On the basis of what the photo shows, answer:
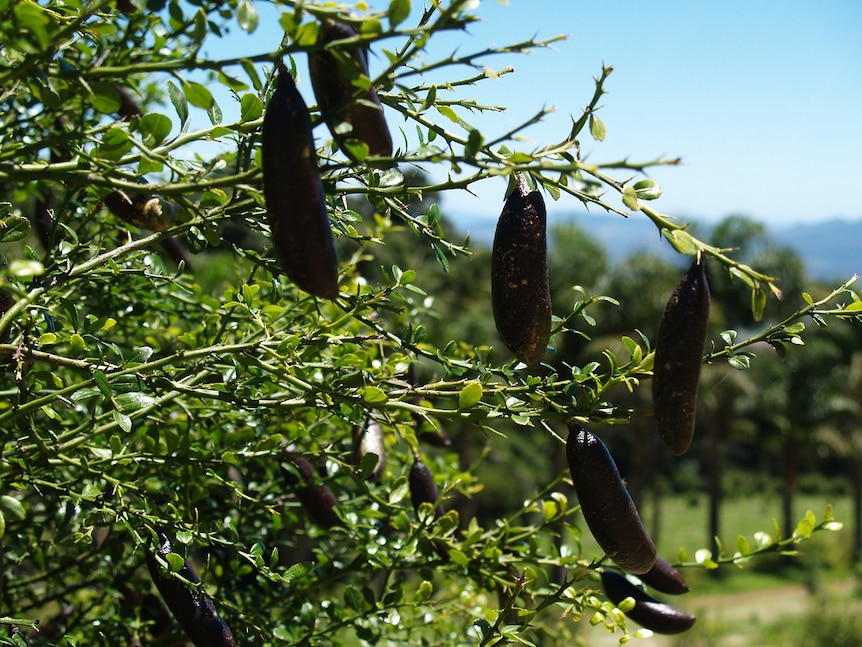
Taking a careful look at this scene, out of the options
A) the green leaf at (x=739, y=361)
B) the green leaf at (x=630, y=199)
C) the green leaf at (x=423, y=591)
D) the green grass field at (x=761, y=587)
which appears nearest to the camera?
the green leaf at (x=630, y=199)

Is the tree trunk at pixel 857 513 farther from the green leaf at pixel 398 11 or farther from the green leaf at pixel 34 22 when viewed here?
the green leaf at pixel 34 22

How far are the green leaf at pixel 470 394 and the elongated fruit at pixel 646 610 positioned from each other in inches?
28.0

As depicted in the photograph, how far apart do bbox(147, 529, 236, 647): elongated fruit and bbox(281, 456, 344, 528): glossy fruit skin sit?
43cm

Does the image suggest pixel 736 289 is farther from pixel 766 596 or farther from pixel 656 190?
pixel 656 190

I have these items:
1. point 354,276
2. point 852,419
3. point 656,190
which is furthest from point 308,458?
point 852,419

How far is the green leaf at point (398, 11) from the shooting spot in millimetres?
1043

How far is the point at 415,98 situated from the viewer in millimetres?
1438

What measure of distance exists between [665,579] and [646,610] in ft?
0.26

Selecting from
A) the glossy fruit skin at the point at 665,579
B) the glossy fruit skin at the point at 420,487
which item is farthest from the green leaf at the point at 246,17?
the glossy fruit skin at the point at 665,579

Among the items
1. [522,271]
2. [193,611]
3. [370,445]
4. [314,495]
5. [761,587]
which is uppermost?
[522,271]

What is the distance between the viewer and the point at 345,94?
1.13 meters

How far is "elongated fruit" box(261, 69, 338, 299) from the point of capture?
107cm

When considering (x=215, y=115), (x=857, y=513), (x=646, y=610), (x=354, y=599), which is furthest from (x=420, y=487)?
(x=857, y=513)

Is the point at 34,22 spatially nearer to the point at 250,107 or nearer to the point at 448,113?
the point at 250,107
